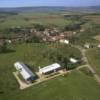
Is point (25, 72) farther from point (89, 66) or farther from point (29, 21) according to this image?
point (29, 21)

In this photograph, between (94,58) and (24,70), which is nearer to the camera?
(24,70)

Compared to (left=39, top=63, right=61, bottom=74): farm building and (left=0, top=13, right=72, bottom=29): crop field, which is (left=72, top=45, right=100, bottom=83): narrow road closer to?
(left=39, top=63, right=61, bottom=74): farm building

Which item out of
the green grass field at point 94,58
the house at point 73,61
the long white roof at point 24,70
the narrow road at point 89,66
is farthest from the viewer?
the house at point 73,61

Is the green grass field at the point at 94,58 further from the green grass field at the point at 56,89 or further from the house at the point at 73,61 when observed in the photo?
the green grass field at the point at 56,89

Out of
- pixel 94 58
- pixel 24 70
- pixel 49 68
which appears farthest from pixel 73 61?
pixel 24 70

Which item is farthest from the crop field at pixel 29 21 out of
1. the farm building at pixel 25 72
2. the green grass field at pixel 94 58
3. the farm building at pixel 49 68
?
the farm building at pixel 49 68

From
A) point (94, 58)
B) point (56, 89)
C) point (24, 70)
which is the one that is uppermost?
point (56, 89)

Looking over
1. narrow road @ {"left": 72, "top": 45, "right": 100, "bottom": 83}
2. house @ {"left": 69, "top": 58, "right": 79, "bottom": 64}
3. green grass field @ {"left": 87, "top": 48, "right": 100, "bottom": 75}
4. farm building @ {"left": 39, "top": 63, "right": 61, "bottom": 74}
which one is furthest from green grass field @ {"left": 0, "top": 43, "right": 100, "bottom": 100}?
house @ {"left": 69, "top": 58, "right": 79, "bottom": 64}

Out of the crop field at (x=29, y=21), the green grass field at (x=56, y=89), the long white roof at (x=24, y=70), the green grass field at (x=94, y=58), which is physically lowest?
the crop field at (x=29, y=21)

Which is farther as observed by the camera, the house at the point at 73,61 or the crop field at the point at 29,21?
the crop field at the point at 29,21

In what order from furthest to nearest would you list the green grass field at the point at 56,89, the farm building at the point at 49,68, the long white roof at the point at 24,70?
the farm building at the point at 49,68
the long white roof at the point at 24,70
the green grass field at the point at 56,89
